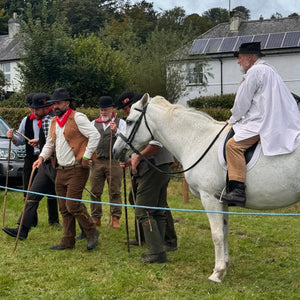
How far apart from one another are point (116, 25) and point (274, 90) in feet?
190

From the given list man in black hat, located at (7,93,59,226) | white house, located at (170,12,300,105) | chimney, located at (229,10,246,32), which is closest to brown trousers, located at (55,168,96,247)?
man in black hat, located at (7,93,59,226)

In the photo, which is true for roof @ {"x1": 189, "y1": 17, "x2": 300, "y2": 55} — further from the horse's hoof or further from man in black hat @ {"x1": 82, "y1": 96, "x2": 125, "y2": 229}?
the horse's hoof

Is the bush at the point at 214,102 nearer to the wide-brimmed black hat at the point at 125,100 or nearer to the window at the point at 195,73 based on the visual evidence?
the window at the point at 195,73

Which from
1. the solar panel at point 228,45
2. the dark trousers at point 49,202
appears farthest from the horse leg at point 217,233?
the solar panel at point 228,45

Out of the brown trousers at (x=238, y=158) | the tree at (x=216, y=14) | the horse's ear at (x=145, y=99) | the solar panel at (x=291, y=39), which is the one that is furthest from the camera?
the tree at (x=216, y=14)

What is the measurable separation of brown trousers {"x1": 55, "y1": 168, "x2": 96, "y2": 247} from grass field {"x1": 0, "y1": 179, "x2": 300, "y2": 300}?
1.00 feet

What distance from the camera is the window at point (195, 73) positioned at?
1331 inches

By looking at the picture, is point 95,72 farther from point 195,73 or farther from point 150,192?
point 150,192

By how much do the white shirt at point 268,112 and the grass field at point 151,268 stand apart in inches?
67.2

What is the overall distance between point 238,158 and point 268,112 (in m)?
0.60

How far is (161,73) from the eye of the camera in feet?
102

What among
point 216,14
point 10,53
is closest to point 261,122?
point 10,53

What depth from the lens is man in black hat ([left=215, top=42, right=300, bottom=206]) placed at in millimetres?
5230

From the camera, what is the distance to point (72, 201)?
7.05 metres
